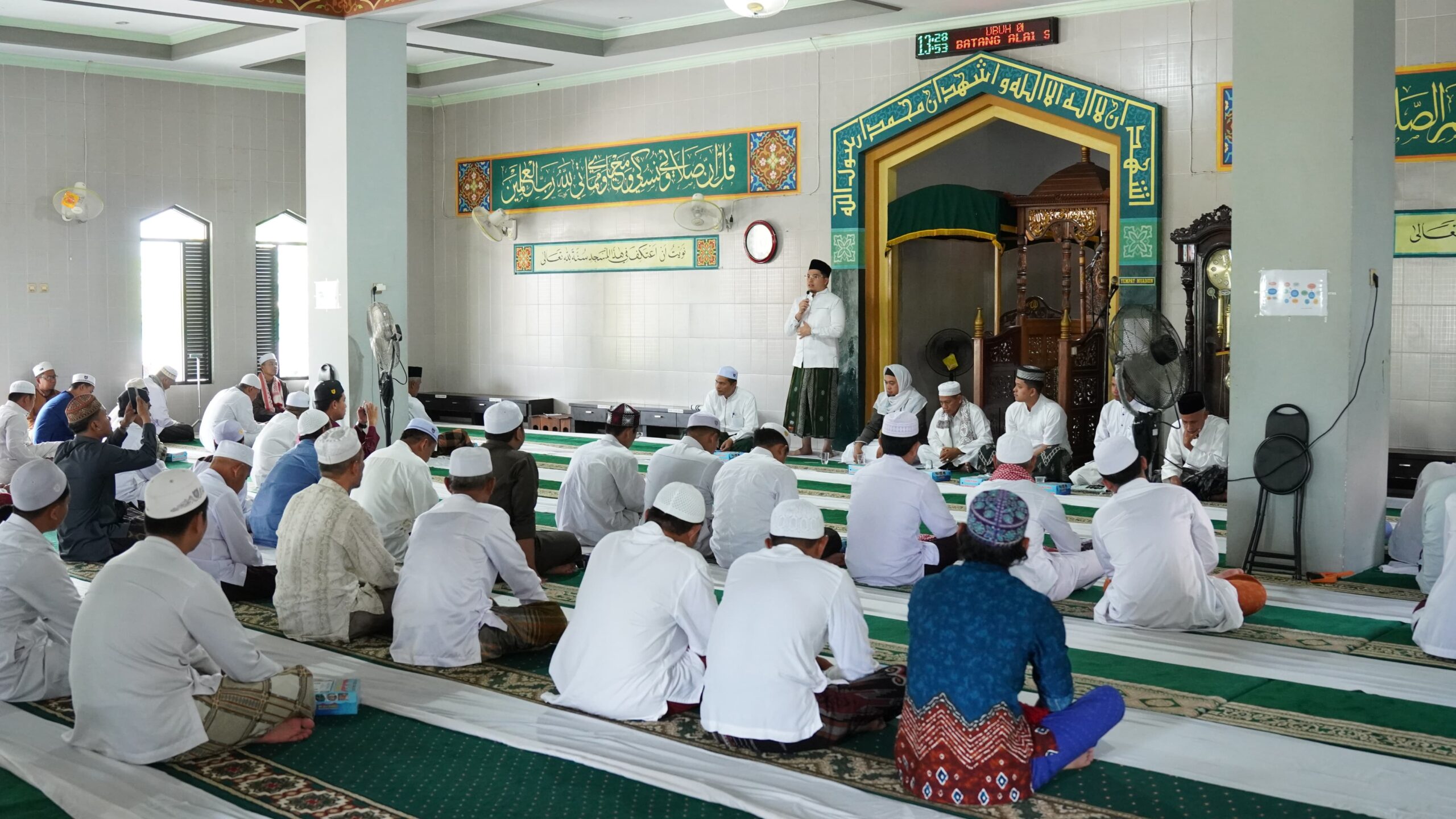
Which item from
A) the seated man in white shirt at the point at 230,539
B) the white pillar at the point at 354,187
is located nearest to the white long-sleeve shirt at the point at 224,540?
the seated man in white shirt at the point at 230,539

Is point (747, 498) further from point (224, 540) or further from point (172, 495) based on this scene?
point (172, 495)

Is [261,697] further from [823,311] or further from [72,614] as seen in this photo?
[823,311]

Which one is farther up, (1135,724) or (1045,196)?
(1045,196)

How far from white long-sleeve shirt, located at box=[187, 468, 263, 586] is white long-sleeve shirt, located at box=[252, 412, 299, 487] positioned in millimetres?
1519

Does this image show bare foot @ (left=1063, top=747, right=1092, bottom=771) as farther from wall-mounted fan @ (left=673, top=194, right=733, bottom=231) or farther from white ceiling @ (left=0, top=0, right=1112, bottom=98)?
wall-mounted fan @ (left=673, top=194, right=733, bottom=231)

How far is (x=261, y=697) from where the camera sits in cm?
313

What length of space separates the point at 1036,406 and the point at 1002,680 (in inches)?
190

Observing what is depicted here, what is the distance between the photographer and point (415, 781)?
114 inches

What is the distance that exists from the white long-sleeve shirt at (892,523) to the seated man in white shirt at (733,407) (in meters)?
3.53

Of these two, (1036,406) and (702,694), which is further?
(1036,406)

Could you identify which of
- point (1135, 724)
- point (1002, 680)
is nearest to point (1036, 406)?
point (1135, 724)

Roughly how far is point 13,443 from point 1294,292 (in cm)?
602

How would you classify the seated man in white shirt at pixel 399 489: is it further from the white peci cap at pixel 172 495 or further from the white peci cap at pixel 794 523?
the white peci cap at pixel 794 523

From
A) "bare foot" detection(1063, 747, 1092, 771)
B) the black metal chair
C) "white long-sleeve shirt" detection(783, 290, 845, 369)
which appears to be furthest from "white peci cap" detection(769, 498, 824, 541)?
"white long-sleeve shirt" detection(783, 290, 845, 369)
